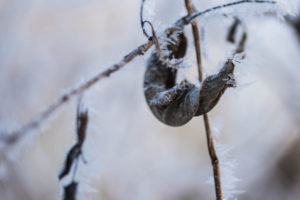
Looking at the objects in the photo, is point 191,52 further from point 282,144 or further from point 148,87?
point 282,144

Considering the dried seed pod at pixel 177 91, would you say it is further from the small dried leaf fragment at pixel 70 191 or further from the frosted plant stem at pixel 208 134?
the small dried leaf fragment at pixel 70 191

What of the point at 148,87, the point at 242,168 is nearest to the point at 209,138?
the point at 148,87

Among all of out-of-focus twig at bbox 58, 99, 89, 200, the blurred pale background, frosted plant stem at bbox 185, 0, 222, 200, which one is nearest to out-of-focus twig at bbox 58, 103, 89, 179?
out-of-focus twig at bbox 58, 99, 89, 200

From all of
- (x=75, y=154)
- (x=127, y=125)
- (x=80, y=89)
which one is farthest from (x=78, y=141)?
(x=127, y=125)

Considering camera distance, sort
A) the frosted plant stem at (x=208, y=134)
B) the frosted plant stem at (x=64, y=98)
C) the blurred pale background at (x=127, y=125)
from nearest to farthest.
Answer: the frosted plant stem at (x=64, y=98) < the frosted plant stem at (x=208, y=134) < the blurred pale background at (x=127, y=125)

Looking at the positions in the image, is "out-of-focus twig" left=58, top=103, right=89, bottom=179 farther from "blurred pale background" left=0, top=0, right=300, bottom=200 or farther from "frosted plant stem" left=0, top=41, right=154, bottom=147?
"blurred pale background" left=0, top=0, right=300, bottom=200

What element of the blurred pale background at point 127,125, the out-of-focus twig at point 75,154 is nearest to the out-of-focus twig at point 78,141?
the out-of-focus twig at point 75,154
